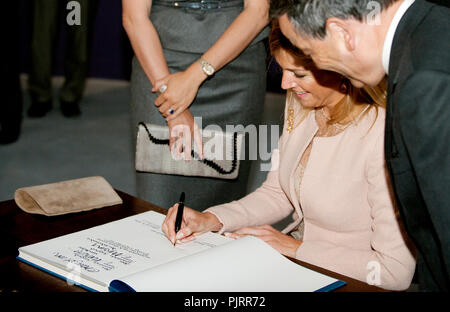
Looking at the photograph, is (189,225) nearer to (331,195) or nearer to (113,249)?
(113,249)

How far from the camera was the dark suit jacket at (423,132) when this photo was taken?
1.00m

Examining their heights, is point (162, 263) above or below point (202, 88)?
below

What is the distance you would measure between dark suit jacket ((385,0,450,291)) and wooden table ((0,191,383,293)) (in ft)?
0.76

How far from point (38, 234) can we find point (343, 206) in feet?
2.81

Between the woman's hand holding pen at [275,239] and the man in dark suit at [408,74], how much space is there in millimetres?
593

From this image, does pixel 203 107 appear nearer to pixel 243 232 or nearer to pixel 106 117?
pixel 243 232

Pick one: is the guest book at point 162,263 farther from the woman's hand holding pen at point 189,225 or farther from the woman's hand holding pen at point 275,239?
the woman's hand holding pen at point 275,239

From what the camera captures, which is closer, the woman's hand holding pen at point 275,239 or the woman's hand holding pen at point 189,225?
the woman's hand holding pen at point 189,225

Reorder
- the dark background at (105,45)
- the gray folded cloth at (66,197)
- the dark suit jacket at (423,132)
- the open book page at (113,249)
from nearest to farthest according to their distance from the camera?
the dark suit jacket at (423,132)
the open book page at (113,249)
the gray folded cloth at (66,197)
the dark background at (105,45)

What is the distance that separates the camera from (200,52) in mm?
2361

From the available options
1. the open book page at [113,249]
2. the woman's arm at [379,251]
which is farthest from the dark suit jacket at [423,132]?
the open book page at [113,249]

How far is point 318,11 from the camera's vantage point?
3.91 ft

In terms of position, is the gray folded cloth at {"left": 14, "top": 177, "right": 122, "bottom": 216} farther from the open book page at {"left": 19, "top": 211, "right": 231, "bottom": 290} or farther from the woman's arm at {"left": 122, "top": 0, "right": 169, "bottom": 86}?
the woman's arm at {"left": 122, "top": 0, "right": 169, "bottom": 86}

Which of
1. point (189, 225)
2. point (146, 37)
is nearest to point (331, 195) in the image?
point (189, 225)
